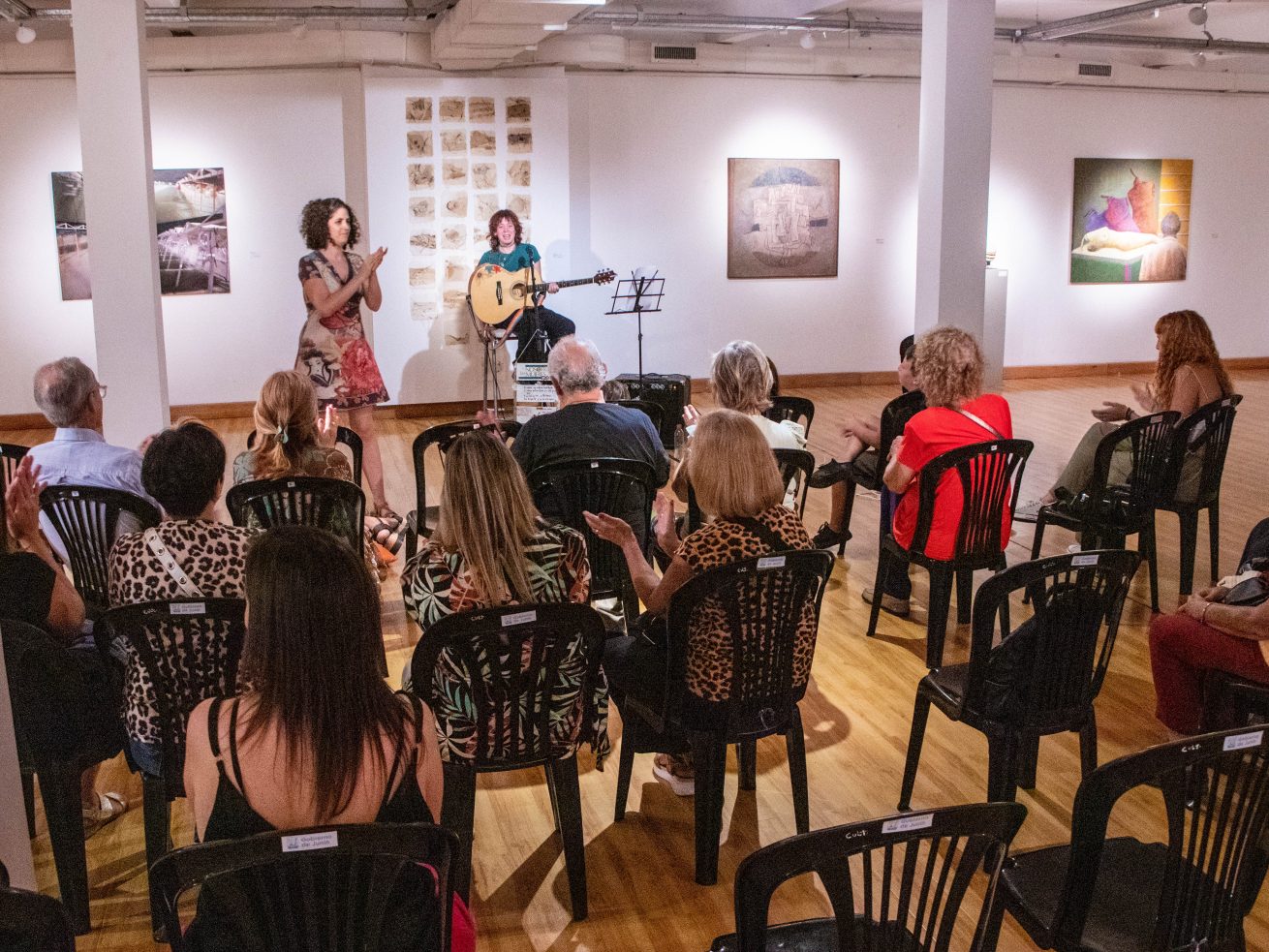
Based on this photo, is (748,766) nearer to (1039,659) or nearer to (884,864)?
(1039,659)

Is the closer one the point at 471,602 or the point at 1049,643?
the point at 471,602

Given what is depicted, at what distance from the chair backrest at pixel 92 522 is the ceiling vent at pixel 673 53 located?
8749 mm

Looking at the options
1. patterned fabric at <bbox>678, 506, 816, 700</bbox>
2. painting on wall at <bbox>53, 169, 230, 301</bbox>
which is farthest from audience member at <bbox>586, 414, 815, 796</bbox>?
painting on wall at <bbox>53, 169, 230, 301</bbox>

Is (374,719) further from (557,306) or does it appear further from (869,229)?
(869,229)

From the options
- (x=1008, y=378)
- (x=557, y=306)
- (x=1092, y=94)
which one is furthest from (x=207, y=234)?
(x=1092, y=94)

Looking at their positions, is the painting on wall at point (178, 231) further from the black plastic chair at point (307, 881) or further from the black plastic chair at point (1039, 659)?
the black plastic chair at point (307, 881)

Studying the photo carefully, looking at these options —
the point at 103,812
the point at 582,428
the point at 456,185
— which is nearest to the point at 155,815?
the point at 103,812

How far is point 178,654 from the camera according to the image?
2.93m

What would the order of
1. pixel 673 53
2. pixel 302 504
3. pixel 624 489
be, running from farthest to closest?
pixel 673 53 → pixel 624 489 → pixel 302 504

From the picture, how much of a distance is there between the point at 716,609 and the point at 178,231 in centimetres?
907

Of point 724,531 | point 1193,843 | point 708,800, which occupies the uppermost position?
point 724,531

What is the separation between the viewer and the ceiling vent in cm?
1164

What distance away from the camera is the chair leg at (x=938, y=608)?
4680 mm

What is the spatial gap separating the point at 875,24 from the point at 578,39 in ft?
8.64
